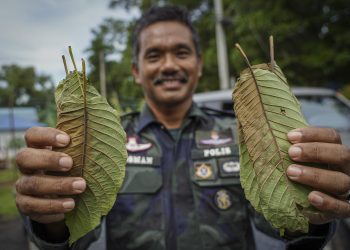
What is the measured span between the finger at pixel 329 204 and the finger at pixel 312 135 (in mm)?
136

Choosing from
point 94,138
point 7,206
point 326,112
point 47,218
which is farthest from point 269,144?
point 7,206

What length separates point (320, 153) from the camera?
3.16 feet

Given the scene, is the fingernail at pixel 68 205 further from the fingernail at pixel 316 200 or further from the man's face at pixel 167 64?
the man's face at pixel 167 64

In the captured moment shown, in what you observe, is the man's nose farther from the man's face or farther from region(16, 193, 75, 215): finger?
region(16, 193, 75, 215): finger

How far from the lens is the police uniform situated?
183 cm

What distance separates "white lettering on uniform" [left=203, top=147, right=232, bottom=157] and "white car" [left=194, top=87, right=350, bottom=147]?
2.15 meters

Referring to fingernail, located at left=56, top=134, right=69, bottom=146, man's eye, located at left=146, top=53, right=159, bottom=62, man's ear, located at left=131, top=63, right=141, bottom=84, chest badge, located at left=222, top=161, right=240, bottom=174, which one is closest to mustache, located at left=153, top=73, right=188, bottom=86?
man's eye, located at left=146, top=53, right=159, bottom=62

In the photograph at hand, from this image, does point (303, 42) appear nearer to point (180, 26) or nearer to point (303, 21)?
point (303, 21)

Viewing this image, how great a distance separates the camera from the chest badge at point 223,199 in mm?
1907

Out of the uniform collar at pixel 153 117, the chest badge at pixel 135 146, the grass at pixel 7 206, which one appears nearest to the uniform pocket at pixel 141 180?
the chest badge at pixel 135 146

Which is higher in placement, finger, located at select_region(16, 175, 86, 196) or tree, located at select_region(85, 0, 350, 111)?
Answer: tree, located at select_region(85, 0, 350, 111)

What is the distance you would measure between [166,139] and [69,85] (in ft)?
4.08

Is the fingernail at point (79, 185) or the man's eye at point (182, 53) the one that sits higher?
the man's eye at point (182, 53)

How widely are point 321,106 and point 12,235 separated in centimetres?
485
